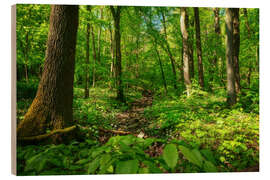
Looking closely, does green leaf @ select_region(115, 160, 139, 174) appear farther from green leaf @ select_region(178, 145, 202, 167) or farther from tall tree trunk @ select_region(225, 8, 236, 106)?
tall tree trunk @ select_region(225, 8, 236, 106)

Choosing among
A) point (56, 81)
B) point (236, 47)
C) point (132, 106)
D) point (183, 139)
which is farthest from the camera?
point (132, 106)

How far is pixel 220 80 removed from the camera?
12.9 ft

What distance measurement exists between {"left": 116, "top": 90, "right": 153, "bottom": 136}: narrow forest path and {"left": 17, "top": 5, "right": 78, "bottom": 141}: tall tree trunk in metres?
1.11

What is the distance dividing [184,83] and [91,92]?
2.96 metres

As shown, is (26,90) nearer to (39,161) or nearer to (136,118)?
(39,161)

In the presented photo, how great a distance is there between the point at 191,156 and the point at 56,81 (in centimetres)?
212

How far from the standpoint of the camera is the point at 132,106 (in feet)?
16.3

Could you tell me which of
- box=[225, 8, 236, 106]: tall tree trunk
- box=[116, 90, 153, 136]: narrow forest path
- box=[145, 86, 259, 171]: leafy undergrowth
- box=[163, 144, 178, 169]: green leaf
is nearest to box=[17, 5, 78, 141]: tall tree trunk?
box=[116, 90, 153, 136]: narrow forest path

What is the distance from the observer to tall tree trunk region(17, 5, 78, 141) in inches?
87.5

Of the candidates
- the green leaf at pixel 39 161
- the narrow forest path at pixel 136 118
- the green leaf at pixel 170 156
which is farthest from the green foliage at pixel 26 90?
the green leaf at pixel 170 156

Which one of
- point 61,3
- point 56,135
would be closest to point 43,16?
point 61,3

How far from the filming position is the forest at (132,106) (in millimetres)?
1128
